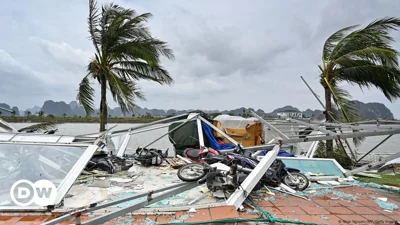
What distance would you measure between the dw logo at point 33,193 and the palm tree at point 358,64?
9114 mm

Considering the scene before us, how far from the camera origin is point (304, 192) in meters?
4.81

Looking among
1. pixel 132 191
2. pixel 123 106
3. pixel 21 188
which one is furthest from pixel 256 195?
pixel 123 106

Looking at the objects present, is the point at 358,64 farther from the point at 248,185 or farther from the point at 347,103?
the point at 248,185

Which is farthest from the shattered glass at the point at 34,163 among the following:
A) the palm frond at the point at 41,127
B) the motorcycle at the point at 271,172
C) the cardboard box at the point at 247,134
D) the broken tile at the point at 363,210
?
the cardboard box at the point at 247,134

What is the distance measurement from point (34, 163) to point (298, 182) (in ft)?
16.4

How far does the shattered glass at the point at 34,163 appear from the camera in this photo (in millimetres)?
3971

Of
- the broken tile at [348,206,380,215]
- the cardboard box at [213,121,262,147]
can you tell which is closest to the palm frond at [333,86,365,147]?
the cardboard box at [213,121,262,147]

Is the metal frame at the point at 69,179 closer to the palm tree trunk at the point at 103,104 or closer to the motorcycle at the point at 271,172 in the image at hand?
the motorcycle at the point at 271,172

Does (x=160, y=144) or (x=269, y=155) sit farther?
(x=160, y=144)

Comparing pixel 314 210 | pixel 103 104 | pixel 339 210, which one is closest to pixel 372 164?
pixel 339 210

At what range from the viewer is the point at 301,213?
3705mm

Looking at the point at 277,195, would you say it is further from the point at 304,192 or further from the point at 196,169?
the point at 196,169

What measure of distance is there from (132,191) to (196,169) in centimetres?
130

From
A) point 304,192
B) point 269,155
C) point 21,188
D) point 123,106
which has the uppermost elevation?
point 123,106
